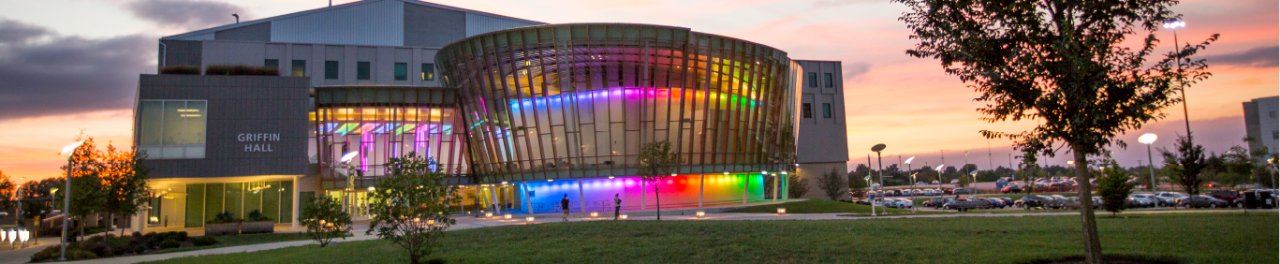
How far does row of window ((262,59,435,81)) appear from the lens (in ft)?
197

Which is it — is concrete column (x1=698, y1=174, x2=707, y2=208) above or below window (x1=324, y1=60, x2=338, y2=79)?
below

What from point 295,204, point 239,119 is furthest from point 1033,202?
point 239,119

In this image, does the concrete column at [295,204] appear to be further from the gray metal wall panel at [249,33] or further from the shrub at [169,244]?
the gray metal wall panel at [249,33]

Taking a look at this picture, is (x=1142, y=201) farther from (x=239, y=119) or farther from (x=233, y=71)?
(x=233, y=71)

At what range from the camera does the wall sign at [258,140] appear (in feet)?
127

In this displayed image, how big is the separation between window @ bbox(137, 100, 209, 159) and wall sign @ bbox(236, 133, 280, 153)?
2078 mm

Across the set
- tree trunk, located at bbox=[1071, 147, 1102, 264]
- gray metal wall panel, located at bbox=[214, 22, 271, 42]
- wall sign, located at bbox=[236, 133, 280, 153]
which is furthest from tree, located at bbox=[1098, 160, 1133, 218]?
gray metal wall panel, located at bbox=[214, 22, 271, 42]

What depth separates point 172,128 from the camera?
124ft

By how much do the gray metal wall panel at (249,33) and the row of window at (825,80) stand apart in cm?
5564

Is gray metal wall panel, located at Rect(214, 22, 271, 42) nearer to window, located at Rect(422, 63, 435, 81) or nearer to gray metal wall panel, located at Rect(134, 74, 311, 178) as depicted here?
window, located at Rect(422, 63, 435, 81)

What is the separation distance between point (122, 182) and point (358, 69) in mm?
33215

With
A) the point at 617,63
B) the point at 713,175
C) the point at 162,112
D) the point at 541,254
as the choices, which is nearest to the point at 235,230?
the point at 162,112

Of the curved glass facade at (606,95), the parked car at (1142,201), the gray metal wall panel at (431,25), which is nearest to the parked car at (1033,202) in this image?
the parked car at (1142,201)

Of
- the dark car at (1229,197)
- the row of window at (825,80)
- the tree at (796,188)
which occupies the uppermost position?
the row of window at (825,80)
